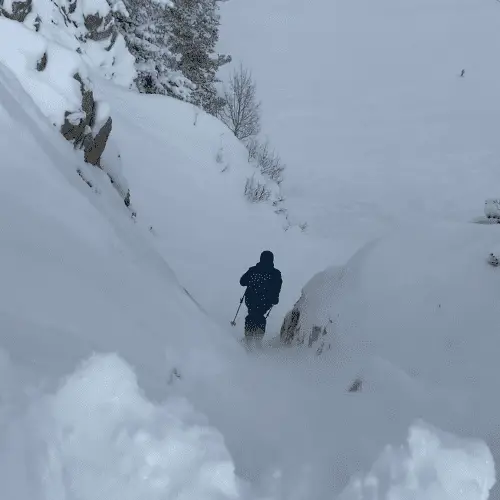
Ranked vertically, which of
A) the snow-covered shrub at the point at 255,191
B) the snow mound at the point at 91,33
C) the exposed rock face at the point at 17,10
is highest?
the snow mound at the point at 91,33

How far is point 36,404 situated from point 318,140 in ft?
79.3

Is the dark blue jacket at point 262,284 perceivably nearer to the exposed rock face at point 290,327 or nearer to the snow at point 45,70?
the exposed rock face at point 290,327

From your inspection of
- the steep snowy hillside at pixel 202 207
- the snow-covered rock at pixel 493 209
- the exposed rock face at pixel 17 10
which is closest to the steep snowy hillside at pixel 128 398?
the steep snowy hillside at pixel 202 207

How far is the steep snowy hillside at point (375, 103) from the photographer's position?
65.1ft

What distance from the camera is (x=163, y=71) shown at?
1619cm

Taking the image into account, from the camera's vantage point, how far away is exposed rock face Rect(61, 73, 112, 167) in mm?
6023

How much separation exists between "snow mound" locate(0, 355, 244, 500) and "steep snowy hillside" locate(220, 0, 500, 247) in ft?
44.0

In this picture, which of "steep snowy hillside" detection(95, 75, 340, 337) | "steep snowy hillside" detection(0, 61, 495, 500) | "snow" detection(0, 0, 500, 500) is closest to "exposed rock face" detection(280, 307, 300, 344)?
"snow" detection(0, 0, 500, 500)

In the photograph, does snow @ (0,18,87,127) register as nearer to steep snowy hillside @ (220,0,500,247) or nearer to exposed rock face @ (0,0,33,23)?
exposed rock face @ (0,0,33,23)

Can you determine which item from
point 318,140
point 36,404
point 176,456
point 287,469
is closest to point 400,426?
point 287,469

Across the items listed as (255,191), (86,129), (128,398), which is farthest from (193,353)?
(255,191)

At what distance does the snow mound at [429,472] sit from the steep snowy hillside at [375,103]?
12.6m

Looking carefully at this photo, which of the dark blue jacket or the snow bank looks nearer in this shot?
the dark blue jacket

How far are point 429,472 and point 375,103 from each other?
28.8 meters
